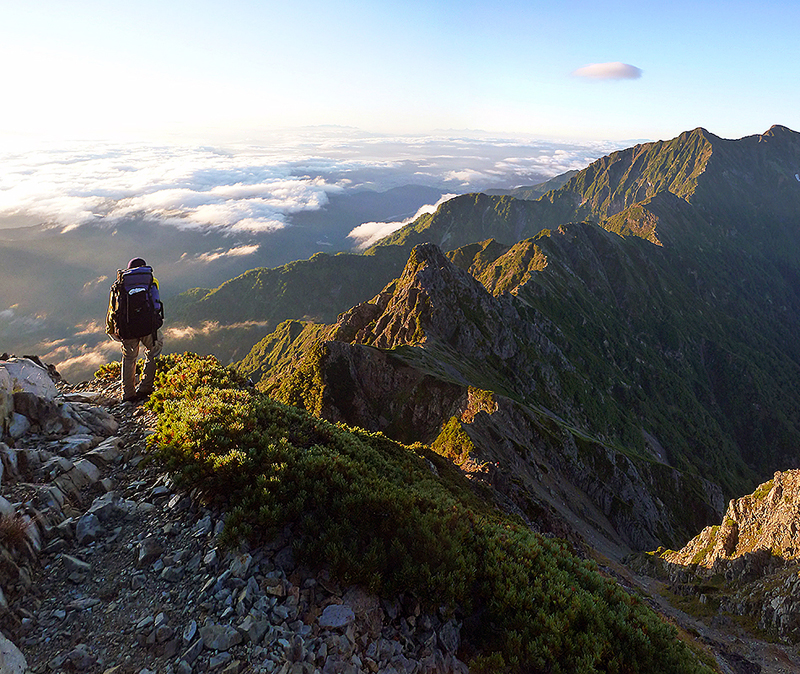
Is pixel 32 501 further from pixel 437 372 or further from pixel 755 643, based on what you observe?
pixel 437 372

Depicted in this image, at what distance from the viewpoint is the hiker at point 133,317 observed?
15.6 m

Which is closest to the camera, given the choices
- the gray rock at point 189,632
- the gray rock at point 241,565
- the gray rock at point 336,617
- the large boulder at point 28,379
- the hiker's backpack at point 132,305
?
the gray rock at point 189,632

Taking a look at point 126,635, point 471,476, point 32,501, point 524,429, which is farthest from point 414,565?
point 524,429

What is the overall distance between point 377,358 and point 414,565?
68977mm

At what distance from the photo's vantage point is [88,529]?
958 centimetres

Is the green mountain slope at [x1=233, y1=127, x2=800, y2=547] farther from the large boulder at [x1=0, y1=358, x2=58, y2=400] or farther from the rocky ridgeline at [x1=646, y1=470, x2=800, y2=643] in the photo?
the large boulder at [x1=0, y1=358, x2=58, y2=400]

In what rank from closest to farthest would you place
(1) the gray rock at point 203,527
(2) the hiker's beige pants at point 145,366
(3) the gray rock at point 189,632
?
(3) the gray rock at point 189,632
(1) the gray rock at point 203,527
(2) the hiker's beige pants at point 145,366

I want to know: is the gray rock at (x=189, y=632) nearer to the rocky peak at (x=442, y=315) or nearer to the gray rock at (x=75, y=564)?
the gray rock at (x=75, y=564)

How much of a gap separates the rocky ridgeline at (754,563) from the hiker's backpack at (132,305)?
4607cm

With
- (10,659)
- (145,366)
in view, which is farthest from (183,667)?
(145,366)

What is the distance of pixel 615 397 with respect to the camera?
152625 mm

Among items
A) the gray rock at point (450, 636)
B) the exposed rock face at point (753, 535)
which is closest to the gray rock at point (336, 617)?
the gray rock at point (450, 636)

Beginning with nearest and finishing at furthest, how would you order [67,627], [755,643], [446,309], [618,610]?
[67,627] < [618,610] < [755,643] < [446,309]

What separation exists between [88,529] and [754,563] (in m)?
54.4
